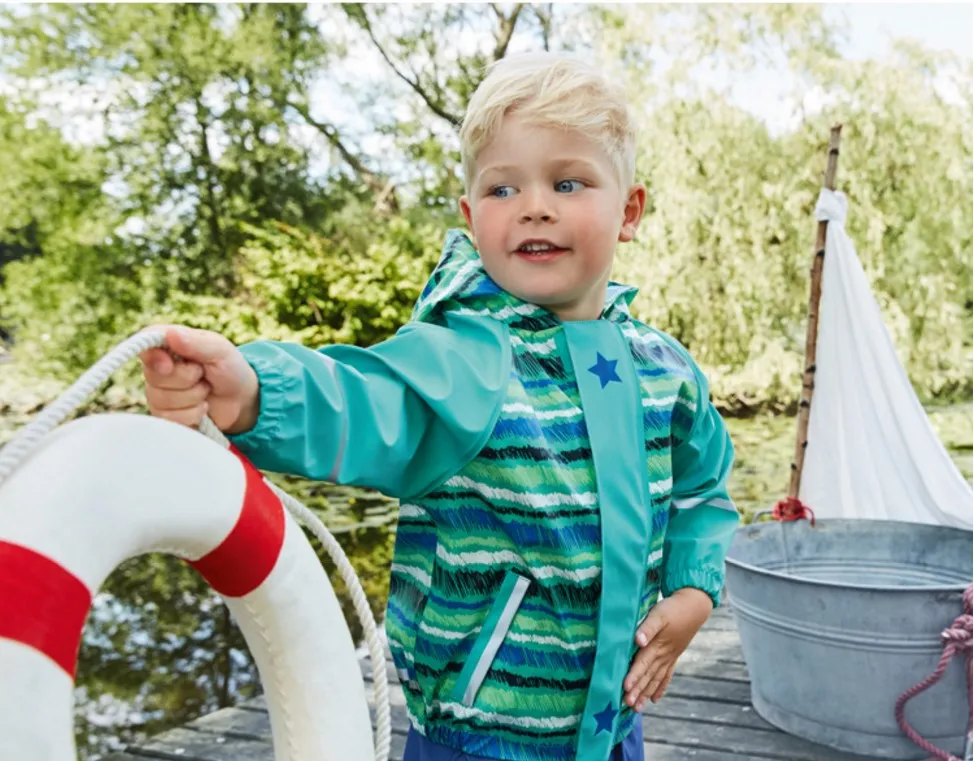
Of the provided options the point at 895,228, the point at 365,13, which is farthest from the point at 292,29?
the point at 895,228

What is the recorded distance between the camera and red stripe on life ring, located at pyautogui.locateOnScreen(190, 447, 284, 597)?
0.81 metres

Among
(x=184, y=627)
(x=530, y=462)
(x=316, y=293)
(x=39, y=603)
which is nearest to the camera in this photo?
(x=39, y=603)

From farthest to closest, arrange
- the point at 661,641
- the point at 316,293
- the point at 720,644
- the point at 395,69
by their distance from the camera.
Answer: the point at 395,69 < the point at 316,293 < the point at 720,644 < the point at 661,641

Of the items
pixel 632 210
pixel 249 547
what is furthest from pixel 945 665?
pixel 249 547

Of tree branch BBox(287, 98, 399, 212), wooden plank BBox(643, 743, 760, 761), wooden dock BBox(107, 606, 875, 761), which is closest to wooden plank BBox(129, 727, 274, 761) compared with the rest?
wooden dock BBox(107, 606, 875, 761)

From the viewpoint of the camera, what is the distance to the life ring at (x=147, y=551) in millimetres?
624

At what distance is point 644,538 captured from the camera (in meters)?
1.14

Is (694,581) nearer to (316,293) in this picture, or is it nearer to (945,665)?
(945,665)

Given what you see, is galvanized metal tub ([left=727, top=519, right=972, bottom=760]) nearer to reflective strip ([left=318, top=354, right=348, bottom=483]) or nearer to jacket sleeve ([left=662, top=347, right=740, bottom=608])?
jacket sleeve ([left=662, top=347, right=740, bottom=608])

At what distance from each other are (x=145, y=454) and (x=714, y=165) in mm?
6687

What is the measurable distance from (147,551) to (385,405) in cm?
27

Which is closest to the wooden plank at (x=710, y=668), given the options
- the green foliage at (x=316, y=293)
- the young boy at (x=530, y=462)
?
the young boy at (x=530, y=462)

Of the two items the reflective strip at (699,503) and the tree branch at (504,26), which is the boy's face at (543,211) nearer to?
the reflective strip at (699,503)

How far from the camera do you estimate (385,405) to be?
0.94 meters
